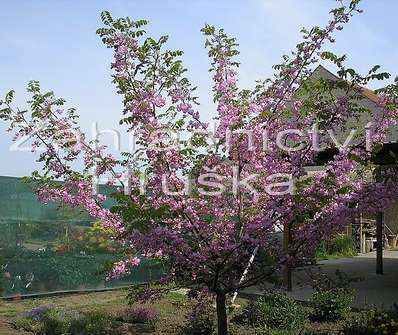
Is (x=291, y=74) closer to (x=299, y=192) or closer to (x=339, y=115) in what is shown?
(x=339, y=115)

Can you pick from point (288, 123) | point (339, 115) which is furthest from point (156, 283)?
point (339, 115)

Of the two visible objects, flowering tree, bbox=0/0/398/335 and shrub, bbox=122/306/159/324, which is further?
shrub, bbox=122/306/159/324

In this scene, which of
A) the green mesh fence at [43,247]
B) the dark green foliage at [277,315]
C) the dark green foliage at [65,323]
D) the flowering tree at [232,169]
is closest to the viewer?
the flowering tree at [232,169]

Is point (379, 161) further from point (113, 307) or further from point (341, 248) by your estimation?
point (341, 248)

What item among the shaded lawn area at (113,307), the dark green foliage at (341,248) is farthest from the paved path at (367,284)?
the dark green foliage at (341,248)

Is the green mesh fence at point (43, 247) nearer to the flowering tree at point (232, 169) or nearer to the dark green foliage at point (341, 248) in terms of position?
the flowering tree at point (232, 169)

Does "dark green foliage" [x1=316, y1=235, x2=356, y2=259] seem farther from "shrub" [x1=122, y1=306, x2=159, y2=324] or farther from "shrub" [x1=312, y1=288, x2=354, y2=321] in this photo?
"shrub" [x1=122, y1=306, x2=159, y2=324]

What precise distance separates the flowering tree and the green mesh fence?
4385 millimetres

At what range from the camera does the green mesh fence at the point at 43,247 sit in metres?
9.47

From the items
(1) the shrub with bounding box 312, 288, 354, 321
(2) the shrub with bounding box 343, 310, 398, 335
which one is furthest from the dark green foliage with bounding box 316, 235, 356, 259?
(2) the shrub with bounding box 343, 310, 398, 335

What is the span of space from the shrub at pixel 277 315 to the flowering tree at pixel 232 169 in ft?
4.77

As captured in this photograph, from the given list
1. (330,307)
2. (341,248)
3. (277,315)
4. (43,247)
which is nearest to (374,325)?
(277,315)

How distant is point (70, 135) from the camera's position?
539cm

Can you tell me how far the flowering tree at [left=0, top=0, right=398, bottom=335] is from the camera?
468 cm
